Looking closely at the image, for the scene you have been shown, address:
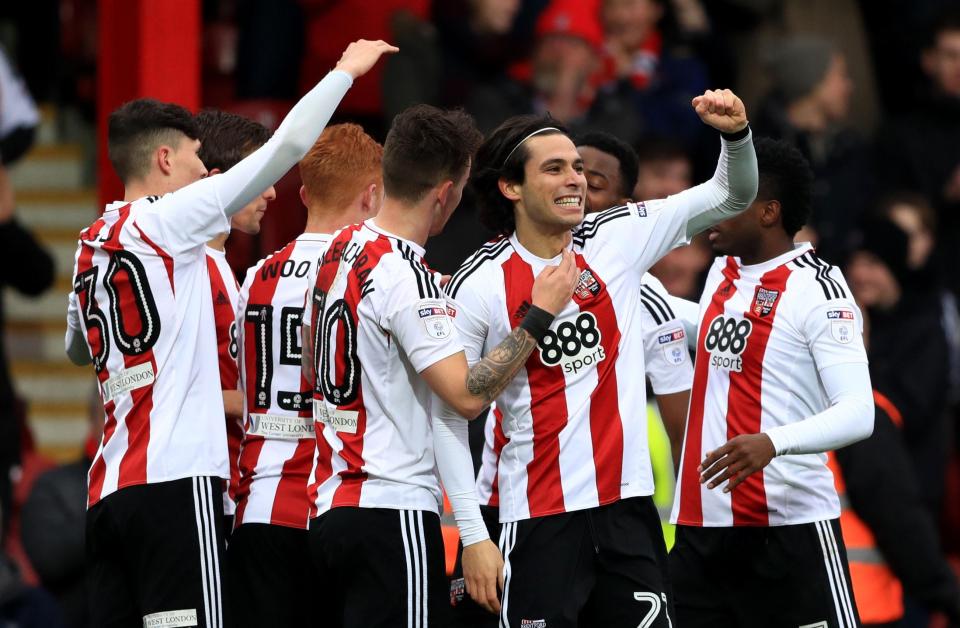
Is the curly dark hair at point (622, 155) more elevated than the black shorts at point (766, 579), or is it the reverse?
the curly dark hair at point (622, 155)

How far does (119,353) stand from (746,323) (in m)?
1.99

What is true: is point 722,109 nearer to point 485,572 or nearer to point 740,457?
point 740,457

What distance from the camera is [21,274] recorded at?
873cm

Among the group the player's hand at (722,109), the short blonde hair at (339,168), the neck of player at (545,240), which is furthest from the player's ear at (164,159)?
the player's hand at (722,109)

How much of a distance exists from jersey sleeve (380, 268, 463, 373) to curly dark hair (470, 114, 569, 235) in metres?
0.57

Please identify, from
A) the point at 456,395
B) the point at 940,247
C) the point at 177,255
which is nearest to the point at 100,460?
the point at 177,255

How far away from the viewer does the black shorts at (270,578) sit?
208 inches

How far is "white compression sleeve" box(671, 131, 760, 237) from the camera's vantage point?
5.03m

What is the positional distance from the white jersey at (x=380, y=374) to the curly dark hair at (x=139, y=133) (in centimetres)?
78

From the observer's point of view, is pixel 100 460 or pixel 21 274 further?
pixel 21 274

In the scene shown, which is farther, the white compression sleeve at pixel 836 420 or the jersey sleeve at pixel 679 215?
the jersey sleeve at pixel 679 215

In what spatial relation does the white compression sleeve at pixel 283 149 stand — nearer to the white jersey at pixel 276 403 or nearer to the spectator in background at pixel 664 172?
the white jersey at pixel 276 403

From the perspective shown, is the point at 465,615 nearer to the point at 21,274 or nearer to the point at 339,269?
the point at 339,269

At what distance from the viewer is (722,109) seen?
493 cm
